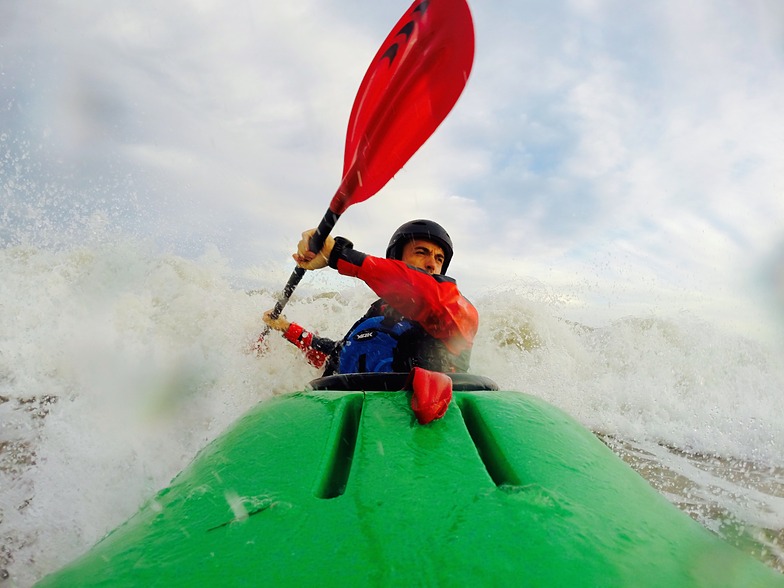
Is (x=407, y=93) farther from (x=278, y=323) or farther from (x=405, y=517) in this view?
(x=278, y=323)

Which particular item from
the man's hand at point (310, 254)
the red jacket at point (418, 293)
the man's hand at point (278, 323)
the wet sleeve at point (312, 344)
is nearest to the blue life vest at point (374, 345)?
the red jacket at point (418, 293)

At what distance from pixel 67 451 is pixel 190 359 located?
106 inches

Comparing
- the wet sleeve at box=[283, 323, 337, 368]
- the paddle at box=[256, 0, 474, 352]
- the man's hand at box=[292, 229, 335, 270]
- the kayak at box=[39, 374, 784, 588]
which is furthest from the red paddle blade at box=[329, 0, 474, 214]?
the wet sleeve at box=[283, 323, 337, 368]

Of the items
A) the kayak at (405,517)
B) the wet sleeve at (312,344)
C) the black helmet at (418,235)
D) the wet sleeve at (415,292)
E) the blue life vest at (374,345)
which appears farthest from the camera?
the wet sleeve at (312,344)

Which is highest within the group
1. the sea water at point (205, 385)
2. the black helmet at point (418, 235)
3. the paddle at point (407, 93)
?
the paddle at point (407, 93)

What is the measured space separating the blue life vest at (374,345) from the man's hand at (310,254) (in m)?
0.46

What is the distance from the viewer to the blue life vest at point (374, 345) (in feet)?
8.11

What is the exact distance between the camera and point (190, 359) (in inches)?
215

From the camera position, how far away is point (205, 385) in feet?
15.7

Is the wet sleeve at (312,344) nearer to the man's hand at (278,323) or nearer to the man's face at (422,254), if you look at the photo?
the man's hand at (278,323)

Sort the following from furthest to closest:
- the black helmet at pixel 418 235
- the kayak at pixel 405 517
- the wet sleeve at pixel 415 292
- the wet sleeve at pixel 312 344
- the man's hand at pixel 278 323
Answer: the man's hand at pixel 278 323, the wet sleeve at pixel 312 344, the black helmet at pixel 418 235, the wet sleeve at pixel 415 292, the kayak at pixel 405 517

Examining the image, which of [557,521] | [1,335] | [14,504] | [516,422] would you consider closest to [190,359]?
[1,335]

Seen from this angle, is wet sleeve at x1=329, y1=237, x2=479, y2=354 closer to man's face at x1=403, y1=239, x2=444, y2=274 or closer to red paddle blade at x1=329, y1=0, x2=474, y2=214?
red paddle blade at x1=329, y1=0, x2=474, y2=214

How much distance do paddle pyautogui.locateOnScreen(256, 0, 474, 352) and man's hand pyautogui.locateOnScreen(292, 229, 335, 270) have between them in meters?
0.03
